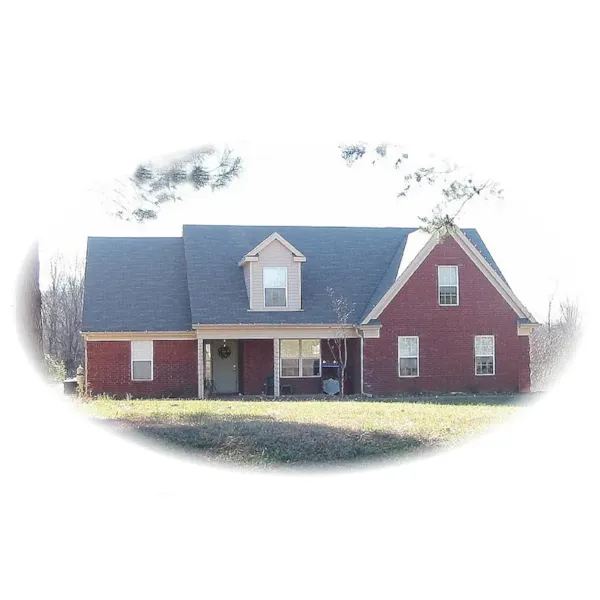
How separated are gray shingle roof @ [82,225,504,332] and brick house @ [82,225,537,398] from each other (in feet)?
0.13

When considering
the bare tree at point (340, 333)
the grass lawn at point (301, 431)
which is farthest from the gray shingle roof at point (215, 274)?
the grass lawn at point (301, 431)

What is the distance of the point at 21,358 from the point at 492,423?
6636 mm

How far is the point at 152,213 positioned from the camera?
12.1 meters

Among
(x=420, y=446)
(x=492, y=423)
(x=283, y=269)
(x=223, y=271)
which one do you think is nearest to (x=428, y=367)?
(x=283, y=269)

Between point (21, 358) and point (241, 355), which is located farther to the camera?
point (241, 355)

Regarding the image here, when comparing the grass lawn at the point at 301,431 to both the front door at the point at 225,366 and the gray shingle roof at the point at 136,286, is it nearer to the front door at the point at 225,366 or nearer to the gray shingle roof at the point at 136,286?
the gray shingle roof at the point at 136,286

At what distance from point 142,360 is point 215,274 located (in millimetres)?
2807

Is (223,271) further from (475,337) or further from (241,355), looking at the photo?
(475,337)

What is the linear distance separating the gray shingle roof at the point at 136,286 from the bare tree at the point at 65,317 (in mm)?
2962

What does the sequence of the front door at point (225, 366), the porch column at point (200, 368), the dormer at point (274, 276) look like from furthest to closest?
the front door at point (225, 366), the dormer at point (274, 276), the porch column at point (200, 368)

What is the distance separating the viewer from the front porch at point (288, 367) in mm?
22312

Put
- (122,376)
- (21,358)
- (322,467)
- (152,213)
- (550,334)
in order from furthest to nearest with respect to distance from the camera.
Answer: (550,334) < (122,376) < (152,213) < (322,467) < (21,358)

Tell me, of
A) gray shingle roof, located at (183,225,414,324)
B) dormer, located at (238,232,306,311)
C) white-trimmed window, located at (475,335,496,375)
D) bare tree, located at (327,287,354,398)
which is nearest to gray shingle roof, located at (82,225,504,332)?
gray shingle roof, located at (183,225,414,324)

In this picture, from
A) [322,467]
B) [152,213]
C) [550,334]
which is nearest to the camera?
[322,467]
